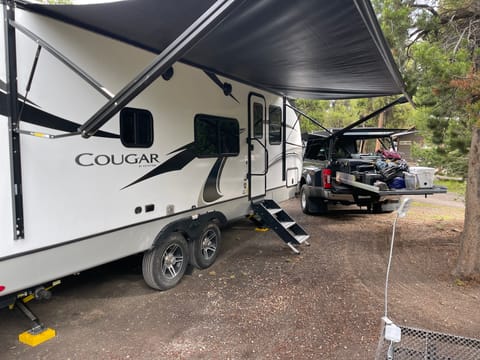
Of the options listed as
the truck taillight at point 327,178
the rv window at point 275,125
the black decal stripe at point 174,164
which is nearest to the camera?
the black decal stripe at point 174,164

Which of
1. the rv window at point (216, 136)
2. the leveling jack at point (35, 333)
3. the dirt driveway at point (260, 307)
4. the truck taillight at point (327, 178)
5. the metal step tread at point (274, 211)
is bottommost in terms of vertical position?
the dirt driveway at point (260, 307)

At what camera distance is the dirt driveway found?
304cm

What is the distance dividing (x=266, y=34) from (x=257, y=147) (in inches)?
103

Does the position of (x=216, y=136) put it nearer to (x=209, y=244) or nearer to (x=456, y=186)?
(x=209, y=244)

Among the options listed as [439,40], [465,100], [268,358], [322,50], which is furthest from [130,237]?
[439,40]

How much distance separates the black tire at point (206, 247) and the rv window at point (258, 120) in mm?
1901

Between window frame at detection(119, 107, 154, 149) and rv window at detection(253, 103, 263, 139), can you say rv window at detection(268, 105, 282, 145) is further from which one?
window frame at detection(119, 107, 154, 149)

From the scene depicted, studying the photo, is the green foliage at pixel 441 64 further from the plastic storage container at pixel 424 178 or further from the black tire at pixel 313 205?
the black tire at pixel 313 205

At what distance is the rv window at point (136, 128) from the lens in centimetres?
358

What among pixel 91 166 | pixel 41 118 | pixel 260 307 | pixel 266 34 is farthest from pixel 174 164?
pixel 260 307

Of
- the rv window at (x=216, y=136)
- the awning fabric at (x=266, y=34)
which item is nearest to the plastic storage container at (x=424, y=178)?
the awning fabric at (x=266, y=34)

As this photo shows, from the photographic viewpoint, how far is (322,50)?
13.7 feet

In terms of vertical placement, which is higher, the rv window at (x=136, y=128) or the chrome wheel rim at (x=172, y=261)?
the rv window at (x=136, y=128)

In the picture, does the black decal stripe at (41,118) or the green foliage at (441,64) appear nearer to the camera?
the black decal stripe at (41,118)
